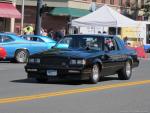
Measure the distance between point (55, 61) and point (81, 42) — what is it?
163cm

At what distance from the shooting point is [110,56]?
18781mm

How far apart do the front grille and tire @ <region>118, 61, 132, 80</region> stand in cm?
338

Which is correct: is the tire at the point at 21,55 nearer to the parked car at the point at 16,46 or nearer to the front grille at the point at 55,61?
the parked car at the point at 16,46

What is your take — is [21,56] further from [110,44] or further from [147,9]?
[147,9]

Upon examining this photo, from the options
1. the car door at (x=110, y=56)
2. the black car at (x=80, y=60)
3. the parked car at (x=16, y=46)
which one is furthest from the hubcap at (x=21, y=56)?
the car door at (x=110, y=56)

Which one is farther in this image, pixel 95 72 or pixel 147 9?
pixel 147 9

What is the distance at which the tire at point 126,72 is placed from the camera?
20069 millimetres

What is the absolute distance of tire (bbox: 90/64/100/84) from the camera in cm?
1767

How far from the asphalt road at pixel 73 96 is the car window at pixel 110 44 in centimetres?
105

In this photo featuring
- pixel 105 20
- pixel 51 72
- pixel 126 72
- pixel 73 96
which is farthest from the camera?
pixel 105 20

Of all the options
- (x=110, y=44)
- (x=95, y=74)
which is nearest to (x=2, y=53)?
(x=110, y=44)

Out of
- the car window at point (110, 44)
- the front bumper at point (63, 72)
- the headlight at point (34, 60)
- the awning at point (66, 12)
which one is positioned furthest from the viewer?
the awning at point (66, 12)

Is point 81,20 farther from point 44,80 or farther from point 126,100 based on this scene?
point 126,100

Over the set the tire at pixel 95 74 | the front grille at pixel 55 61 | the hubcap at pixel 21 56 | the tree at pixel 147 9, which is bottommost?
the tire at pixel 95 74
